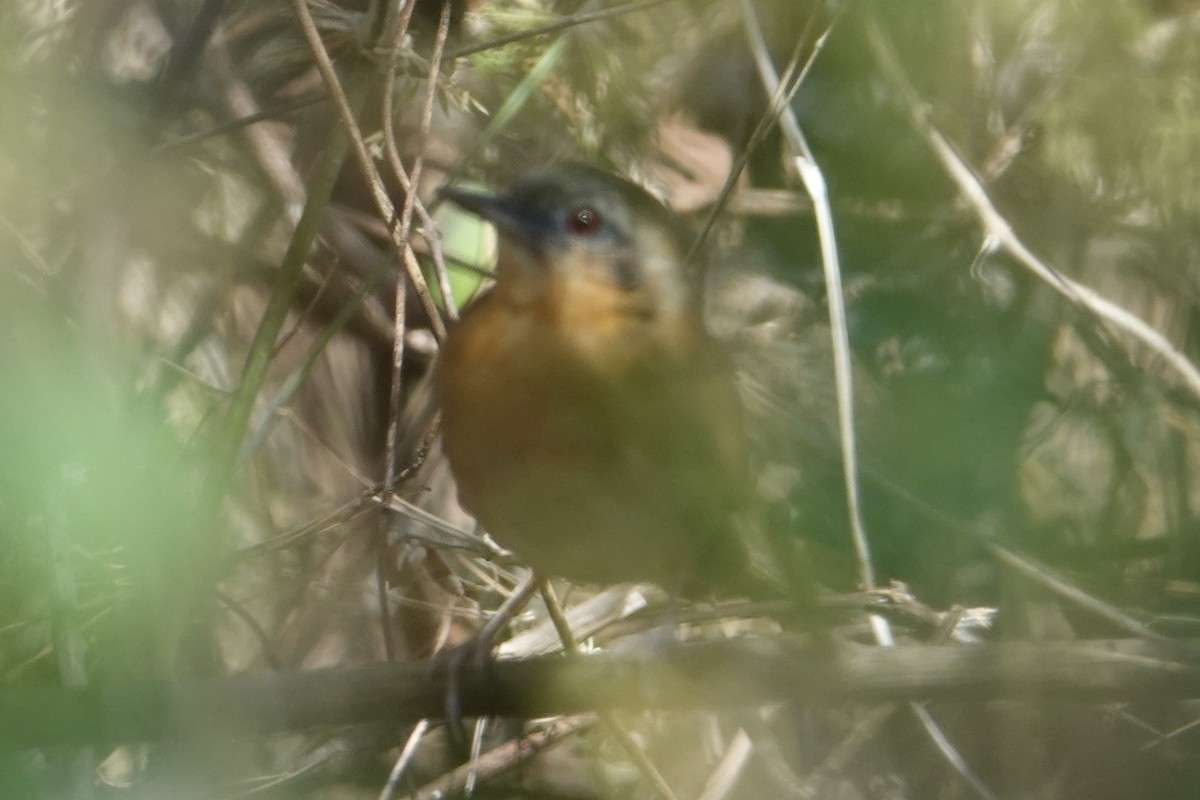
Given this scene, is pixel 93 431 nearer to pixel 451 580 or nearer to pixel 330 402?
pixel 451 580

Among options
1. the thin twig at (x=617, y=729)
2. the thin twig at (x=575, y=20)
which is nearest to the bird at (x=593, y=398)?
the thin twig at (x=617, y=729)

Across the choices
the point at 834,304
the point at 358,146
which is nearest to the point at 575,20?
the point at 358,146

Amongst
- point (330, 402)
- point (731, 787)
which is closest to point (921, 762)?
point (731, 787)

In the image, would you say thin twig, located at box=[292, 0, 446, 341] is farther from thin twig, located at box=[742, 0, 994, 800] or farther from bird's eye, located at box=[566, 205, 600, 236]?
thin twig, located at box=[742, 0, 994, 800]

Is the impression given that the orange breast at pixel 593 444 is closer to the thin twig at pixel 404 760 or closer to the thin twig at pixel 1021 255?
the thin twig at pixel 404 760

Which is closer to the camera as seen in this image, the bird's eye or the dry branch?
the dry branch

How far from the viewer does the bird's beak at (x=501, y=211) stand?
8.71 ft

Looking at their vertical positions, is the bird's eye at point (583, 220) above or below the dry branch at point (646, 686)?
above

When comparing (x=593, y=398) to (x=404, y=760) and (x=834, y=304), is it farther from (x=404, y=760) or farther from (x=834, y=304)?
(x=404, y=760)

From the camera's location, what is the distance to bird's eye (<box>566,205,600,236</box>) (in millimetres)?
2666

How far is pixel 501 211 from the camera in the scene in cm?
266

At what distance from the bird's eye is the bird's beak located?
0.07 m

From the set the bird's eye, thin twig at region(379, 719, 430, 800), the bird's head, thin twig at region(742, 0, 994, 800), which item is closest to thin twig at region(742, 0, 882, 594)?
thin twig at region(742, 0, 994, 800)

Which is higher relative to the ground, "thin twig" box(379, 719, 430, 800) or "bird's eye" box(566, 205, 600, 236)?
"bird's eye" box(566, 205, 600, 236)
